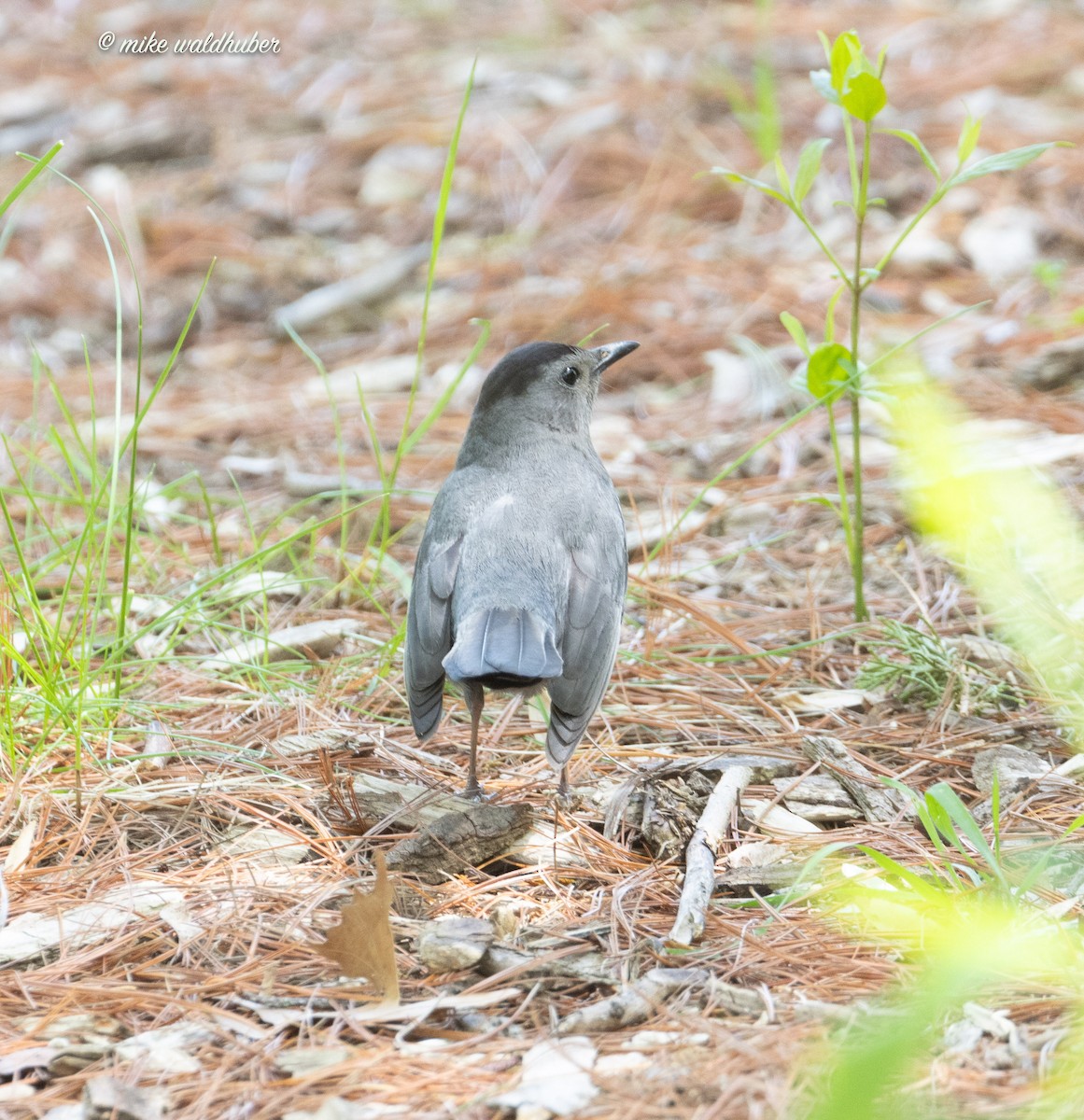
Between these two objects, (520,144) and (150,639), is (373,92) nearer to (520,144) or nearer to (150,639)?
(520,144)

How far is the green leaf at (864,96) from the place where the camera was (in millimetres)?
3629

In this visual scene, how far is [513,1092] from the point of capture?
7.34ft

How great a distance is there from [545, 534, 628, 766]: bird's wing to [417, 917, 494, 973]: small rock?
661mm

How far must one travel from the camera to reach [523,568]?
3543mm

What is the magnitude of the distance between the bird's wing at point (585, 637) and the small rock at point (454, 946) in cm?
66

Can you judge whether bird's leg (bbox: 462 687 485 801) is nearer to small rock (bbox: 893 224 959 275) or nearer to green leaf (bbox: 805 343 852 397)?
green leaf (bbox: 805 343 852 397)

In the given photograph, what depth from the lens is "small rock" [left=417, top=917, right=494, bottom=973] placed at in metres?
2.66

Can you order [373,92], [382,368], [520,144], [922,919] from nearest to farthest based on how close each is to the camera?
[922,919], [382,368], [520,144], [373,92]

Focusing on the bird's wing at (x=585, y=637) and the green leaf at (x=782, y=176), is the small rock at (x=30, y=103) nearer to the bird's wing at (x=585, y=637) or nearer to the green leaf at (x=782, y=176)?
the green leaf at (x=782, y=176)

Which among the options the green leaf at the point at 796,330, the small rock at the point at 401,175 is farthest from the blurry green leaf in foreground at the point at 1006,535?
the small rock at the point at 401,175

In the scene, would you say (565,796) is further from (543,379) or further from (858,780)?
(543,379)

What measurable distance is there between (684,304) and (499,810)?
439 cm

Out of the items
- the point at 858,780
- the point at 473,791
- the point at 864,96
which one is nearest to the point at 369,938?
the point at 473,791

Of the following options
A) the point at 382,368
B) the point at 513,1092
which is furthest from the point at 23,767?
the point at 382,368
